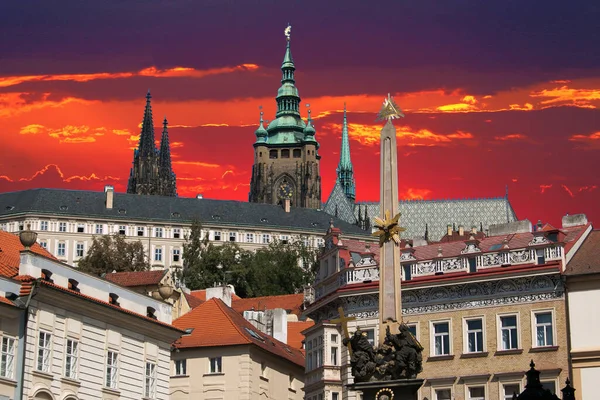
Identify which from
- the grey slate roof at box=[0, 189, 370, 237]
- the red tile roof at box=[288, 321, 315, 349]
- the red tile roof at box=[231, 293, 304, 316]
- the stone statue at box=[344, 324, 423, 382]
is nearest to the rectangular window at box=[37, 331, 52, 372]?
the stone statue at box=[344, 324, 423, 382]

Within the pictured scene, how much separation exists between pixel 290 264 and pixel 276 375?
63.0 metres

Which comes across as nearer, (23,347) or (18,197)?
(23,347)

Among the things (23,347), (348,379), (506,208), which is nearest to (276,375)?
(348,379)

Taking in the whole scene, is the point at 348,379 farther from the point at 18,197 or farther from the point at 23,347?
the point at 18,197

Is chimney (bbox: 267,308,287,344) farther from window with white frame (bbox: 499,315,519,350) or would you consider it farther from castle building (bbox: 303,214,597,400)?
window with white frame (bbox: 499,315,519,350)

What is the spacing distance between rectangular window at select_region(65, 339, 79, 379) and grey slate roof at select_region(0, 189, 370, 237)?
115 m

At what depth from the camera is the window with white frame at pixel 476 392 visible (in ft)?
181

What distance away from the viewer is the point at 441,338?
57.0 meters

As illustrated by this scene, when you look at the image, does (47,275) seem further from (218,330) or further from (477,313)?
(477,313)

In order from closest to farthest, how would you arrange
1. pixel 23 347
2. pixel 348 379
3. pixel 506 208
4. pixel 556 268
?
pixel 23 347
pixel 556 268
pixel 348 379
pixel 506 208

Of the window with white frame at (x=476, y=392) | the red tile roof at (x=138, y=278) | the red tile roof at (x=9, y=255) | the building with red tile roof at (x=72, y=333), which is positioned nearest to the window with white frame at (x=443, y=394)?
the window with white frame at (x=476, y=392)

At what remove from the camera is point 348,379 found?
2304 inches

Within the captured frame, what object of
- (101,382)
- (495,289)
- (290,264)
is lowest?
(101,382)

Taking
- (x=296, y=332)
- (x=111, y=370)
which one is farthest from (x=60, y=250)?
(x=111, y=370)
